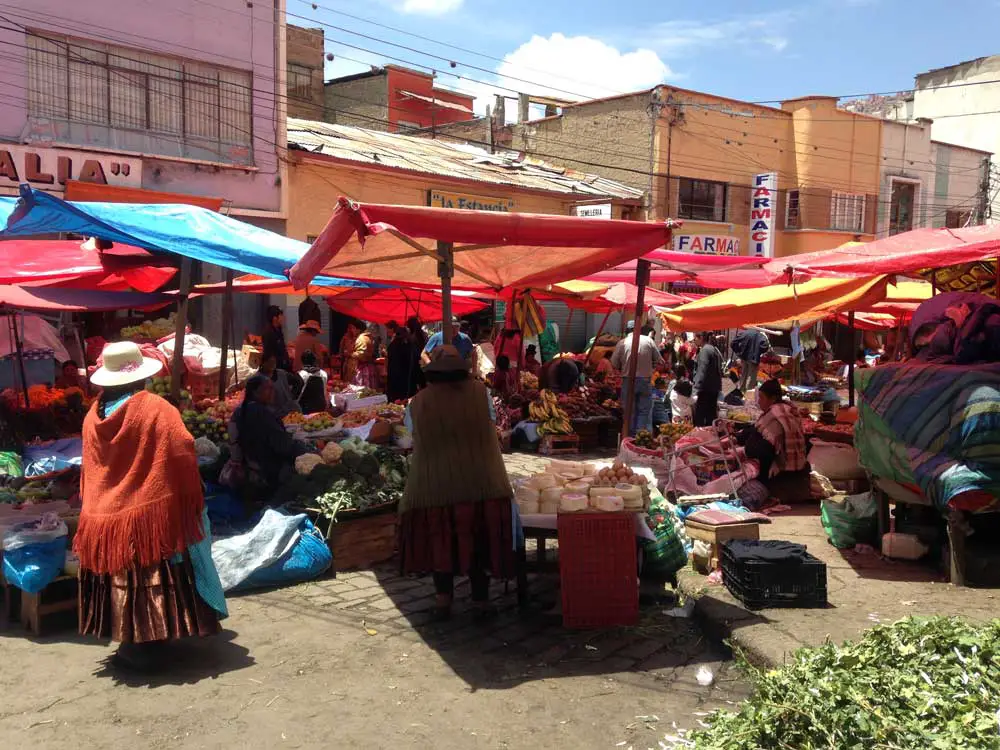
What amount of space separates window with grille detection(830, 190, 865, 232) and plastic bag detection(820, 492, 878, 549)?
969 inches

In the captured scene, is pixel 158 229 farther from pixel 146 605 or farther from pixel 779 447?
pixel 779 447

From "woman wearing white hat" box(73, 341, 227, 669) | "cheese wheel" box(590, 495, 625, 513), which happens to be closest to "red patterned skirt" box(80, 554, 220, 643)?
"woman wearing white hat" box(73, 341, 227, 669)

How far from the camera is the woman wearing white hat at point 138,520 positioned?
14.7ft

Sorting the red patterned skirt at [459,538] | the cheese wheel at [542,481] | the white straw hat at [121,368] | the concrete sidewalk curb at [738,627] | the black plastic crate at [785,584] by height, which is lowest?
the concrete sidewalk curb at [738,627]

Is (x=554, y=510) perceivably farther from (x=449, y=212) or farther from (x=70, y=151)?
(x=70, y=151)

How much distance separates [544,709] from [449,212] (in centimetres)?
279

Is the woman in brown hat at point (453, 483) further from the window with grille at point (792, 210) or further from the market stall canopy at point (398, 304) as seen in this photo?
the window with grille at point (792, 210)

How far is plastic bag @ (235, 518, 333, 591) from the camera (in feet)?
20.0

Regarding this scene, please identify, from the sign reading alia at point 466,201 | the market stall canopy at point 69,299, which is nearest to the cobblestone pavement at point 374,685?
the market stall canopy at point 69,299

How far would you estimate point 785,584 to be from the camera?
5367mm

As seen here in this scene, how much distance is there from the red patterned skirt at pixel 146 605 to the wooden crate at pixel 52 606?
60 cm

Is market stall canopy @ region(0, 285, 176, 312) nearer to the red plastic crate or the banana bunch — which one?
the banana bunch

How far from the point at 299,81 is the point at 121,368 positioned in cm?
2481

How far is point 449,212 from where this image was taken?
5.10 metres
